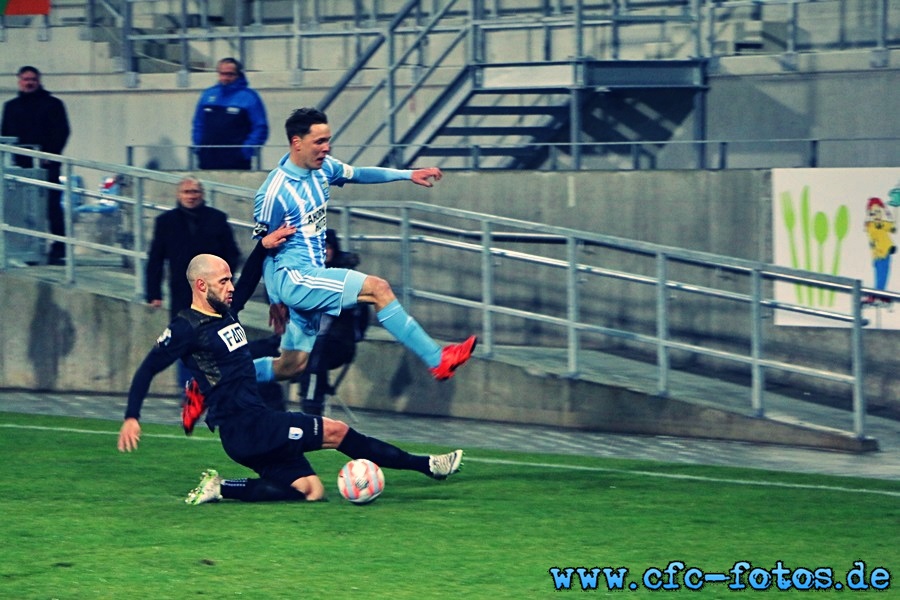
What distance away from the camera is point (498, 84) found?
56.9 feet

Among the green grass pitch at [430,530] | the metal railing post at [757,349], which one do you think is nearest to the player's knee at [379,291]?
the green grass pitch at [430,530]

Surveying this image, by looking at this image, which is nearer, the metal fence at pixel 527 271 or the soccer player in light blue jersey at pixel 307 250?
the soccer player in light blue jersey at pixel 307 250

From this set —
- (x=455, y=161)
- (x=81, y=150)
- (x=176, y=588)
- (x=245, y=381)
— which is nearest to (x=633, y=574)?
(x=176, y=588)

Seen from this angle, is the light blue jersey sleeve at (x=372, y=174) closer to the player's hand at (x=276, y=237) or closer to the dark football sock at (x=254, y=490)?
the player's hand at (x=276, y=237)

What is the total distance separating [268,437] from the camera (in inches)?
351

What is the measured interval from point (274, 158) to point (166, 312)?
179 inches

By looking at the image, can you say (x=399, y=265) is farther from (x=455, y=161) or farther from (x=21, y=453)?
(x=21, y=453)

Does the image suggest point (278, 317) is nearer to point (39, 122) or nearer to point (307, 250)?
point (307, 250)

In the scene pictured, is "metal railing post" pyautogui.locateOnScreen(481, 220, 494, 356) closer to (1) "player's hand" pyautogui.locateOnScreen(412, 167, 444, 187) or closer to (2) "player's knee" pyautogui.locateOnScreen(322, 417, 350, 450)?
(1) "player's hand" pyautogui.locateOnScreen(412, 167, 444, 187)

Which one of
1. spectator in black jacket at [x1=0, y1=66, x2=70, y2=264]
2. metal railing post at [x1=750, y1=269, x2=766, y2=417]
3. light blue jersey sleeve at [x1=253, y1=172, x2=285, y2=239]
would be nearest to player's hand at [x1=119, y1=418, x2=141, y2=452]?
light blue jersey sleeve at [x1=253, y1=172, x2=285, y2=239]

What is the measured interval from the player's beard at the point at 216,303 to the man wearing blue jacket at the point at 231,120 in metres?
7.44

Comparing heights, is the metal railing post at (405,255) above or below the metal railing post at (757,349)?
above

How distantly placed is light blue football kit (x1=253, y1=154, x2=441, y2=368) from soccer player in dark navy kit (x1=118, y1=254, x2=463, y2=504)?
1419mm

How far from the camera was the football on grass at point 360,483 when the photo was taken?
29.9 ft
